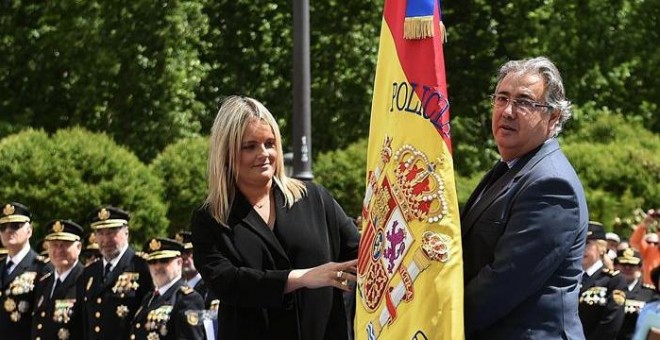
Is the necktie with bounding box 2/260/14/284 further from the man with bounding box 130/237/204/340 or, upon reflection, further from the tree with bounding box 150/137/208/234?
the tree with bounding box 150/137/208/234

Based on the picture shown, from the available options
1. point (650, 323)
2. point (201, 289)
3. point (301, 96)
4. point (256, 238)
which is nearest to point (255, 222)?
point (256, 238)

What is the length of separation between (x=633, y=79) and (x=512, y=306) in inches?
933

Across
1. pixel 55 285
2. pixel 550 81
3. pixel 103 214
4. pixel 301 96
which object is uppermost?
pixel 550 81

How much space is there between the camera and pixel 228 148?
530 cm

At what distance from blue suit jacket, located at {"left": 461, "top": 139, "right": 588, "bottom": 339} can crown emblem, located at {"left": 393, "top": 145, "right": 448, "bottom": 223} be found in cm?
17

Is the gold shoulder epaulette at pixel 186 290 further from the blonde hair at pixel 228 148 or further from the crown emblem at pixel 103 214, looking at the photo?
the blonde hair at pixel 228 148

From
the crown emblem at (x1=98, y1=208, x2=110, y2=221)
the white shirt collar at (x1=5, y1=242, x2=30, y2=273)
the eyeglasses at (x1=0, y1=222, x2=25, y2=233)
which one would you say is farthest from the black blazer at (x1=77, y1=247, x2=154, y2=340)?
the eyeglasses at (x1=0, y1=222, x2=25, y2=233)

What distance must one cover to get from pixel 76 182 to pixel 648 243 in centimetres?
673

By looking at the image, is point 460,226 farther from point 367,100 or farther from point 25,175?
point 367,100

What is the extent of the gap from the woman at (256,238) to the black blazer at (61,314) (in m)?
6.43

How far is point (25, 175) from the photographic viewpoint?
16422mm

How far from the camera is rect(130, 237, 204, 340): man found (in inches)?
400

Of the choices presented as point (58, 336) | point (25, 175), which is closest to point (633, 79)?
point (25, 175)

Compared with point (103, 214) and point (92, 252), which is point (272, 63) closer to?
point (92, 252)
